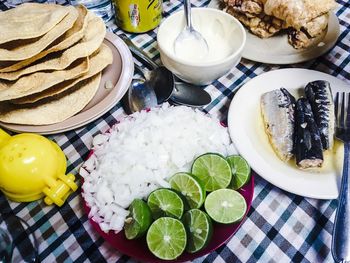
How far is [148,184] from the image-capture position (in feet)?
2.71

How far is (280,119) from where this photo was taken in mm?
936

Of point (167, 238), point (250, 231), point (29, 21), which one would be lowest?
point (250, 231)

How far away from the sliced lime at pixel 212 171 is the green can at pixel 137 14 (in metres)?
0.66

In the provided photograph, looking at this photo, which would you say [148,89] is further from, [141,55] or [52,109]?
[52,109]

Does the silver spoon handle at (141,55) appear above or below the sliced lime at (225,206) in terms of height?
above

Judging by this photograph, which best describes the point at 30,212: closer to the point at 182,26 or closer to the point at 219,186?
the point at 219,186

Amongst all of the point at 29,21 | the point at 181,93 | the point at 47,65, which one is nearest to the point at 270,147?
the point at 181,93

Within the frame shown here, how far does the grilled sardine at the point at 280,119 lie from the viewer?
34.8 inches

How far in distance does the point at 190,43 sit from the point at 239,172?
1.67 feet

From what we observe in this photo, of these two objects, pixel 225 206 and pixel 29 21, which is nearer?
pixel 225 206

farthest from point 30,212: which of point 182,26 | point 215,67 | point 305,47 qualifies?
point 305,47

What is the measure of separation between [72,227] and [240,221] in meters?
0.42

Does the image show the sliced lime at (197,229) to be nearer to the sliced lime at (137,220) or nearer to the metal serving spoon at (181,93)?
the sliced lime at (137,220)

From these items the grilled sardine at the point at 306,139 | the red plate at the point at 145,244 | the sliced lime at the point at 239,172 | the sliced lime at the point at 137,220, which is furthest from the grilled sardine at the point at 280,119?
the sliced lime at the point at 137,220
